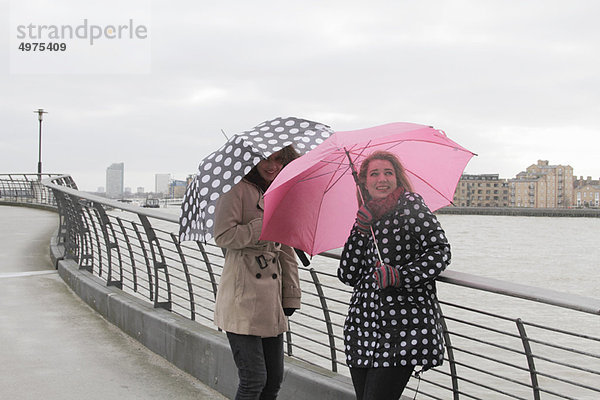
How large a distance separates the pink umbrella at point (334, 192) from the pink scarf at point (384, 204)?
0.29m

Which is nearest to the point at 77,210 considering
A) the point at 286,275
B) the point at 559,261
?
the point at 286,275

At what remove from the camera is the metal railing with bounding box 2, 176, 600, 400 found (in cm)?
260

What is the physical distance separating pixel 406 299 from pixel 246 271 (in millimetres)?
707

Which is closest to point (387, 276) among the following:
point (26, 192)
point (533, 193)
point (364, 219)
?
point (364, 219)

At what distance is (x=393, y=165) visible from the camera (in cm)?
237

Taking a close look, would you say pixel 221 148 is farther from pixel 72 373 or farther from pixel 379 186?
pixel 72 373

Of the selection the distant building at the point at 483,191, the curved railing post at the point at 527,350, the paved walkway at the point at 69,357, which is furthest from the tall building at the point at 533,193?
the curved railing post at the point at 527,350

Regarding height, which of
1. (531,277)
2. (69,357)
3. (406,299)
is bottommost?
(531,277)

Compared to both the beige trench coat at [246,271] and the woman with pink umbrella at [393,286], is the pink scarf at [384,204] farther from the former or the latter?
the beige trench coat at [246,271]

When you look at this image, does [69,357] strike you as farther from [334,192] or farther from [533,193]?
[533,193]

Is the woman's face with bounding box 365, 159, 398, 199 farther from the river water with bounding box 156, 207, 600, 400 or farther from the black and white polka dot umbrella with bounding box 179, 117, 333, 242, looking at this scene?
the river water with bounding box 156, 207, 600, 400

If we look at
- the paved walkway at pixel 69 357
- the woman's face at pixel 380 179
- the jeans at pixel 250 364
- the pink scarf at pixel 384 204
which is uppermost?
the woman's face at pixel 380 179

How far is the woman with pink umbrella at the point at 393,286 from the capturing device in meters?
2.22

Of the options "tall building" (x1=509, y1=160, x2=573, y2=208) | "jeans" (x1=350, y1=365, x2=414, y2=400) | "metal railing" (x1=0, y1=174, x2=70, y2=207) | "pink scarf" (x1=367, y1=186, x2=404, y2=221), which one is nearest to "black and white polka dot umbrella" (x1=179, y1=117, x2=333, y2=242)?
"pink scarf" (x1=367, y1=186, x2=404, y2=221)
